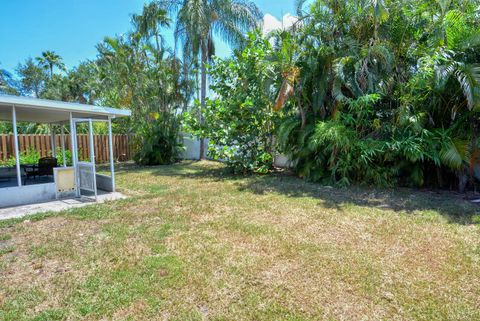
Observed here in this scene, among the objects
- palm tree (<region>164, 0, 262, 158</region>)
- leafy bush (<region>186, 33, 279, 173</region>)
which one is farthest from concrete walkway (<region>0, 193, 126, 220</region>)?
palm tree (<region>164, 0, 262, 158</region>)

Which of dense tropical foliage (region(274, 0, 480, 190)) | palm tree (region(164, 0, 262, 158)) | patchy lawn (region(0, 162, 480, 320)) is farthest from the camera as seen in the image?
palm tree (region(164, 0, 262, 158))

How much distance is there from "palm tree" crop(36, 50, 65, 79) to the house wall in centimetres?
2332

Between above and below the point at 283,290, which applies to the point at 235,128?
above

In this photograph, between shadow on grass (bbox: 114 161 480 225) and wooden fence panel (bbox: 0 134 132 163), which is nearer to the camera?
shadow on grass (bbox: 114 161 480 225)

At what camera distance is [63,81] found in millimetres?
21125

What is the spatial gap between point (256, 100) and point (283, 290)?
7.49m

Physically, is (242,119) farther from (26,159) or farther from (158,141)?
(26,159)

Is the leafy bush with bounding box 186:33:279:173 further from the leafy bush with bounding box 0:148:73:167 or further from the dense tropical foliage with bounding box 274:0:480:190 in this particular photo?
the leafy bush with bounding box 0:148:73:167

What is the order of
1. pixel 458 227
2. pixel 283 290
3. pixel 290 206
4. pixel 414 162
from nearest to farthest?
pixel 283 290 → pixel 458 227 → pixel 290 206 → pixel 414 162

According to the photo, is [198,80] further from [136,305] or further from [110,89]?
[136,305]

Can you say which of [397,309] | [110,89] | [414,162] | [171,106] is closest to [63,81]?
[110,89]

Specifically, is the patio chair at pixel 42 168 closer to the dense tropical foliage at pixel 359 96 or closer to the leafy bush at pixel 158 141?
the dense tropical foliage at pixel 359 96

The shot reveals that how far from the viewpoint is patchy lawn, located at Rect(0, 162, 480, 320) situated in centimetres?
256

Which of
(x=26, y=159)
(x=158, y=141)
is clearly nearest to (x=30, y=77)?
(x=26, y=159)
